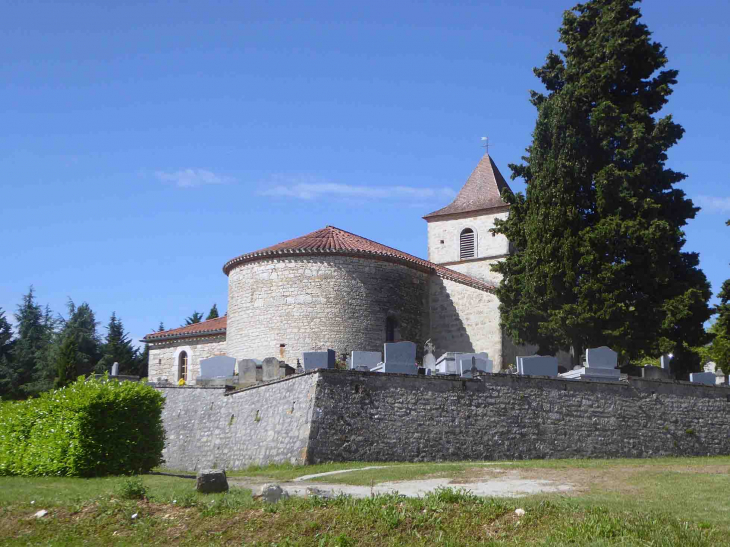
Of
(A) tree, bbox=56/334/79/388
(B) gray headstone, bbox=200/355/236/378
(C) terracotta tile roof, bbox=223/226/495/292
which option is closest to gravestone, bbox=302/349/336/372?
(B) gray headstone, bbox=200/355/236/378

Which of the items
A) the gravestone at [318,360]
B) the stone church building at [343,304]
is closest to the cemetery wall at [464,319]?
the stone church building at [343,304]

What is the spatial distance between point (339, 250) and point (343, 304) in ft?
6.86

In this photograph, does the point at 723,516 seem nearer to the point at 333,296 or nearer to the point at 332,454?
the point at 332,454

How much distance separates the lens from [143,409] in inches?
695

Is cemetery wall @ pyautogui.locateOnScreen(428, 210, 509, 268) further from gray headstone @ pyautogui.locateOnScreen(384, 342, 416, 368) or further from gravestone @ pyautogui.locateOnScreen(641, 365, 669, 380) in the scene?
gray headstone @ pyautogui.locateOnScreen(384, 342, 416, 368)

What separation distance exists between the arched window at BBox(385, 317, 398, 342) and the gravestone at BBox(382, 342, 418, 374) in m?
10.2

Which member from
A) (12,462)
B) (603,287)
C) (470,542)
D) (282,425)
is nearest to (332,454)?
(282,425)

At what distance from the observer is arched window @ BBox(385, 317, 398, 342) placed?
31.5 meters

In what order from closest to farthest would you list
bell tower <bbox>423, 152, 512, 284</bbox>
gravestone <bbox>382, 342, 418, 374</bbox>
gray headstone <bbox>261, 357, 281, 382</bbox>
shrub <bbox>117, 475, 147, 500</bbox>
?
shrub <bbox>117, 475, 147, 500</bbox> → gravestone <bbox>382, 342, 418, 374</bbox> → gray headstone <bbox>261, 357, 281, 382</bbox> → bell tower <bbox>423, 152, 512, 284</bbox>

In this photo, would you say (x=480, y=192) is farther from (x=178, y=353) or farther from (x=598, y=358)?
(x=598, y=358)

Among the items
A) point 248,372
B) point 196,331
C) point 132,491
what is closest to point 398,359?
point 248,372

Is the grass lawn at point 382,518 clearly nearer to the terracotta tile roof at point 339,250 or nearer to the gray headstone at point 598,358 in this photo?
the gray headstone at point 598,358

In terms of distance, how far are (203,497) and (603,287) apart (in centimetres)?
1675

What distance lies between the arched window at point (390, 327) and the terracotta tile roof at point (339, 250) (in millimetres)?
2401
